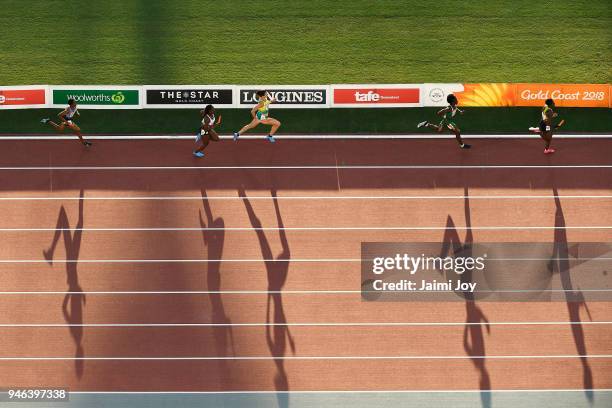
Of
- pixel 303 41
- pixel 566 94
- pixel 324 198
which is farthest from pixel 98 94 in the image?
pixel 566 94

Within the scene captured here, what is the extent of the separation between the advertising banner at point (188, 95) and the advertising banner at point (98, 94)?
1.13ft

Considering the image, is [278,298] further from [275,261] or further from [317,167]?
[317,167]

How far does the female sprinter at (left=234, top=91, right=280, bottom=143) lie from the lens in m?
16.0

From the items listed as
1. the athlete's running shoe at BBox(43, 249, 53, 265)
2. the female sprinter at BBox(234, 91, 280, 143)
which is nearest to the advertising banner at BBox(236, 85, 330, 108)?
the female sprinter at BBox(234, 91, 280, 143)

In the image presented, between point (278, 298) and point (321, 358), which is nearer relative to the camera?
point (321, 358)

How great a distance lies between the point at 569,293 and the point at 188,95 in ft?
36.6

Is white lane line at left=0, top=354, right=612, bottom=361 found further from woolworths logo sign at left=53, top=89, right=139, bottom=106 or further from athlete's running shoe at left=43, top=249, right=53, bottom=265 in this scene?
woolworths logo sign at left=53, top=89, right=139, bottom=106

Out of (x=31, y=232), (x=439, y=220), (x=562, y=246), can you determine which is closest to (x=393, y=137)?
(x=439, y=220)

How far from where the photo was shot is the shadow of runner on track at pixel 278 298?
52.7 ft

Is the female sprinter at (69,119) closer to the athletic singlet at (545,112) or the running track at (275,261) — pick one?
the running track at (275,261)

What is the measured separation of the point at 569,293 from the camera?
16.2 meters

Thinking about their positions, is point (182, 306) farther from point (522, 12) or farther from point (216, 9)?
point (522, 12)

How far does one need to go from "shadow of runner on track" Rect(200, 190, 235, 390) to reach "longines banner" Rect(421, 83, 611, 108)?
6384 mm

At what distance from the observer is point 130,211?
16.6 metres
